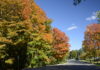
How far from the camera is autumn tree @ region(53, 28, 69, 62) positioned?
53378mm

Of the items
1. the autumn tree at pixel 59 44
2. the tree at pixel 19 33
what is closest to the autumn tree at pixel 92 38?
the autumn tree at pixel 59 44

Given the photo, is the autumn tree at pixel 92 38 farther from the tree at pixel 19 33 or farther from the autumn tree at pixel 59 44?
the tree at pixel 19 33

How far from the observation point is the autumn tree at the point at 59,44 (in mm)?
53378

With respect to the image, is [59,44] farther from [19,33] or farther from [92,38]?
[19,33]

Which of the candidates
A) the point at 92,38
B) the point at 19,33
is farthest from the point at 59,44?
Result: the point at 19,33

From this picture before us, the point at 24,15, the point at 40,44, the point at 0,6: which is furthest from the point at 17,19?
the point at 40,44

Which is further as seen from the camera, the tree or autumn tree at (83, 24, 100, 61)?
autumn tree at (83, 24, 100, 61)

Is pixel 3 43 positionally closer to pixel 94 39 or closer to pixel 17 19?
pixel 17 19

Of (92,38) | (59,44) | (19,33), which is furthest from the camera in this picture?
(92,38)

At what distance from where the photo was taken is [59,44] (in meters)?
53.9

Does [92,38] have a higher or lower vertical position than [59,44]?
higher

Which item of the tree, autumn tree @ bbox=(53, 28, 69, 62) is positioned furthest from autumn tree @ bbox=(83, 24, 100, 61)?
the tree

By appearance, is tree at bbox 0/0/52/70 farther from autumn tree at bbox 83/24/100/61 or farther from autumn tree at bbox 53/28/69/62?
autumn tree at bbox 83/24/100/61

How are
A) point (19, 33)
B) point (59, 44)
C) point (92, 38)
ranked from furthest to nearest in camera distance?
point (92, 38)
point (59, 44)
point (19, 33)
